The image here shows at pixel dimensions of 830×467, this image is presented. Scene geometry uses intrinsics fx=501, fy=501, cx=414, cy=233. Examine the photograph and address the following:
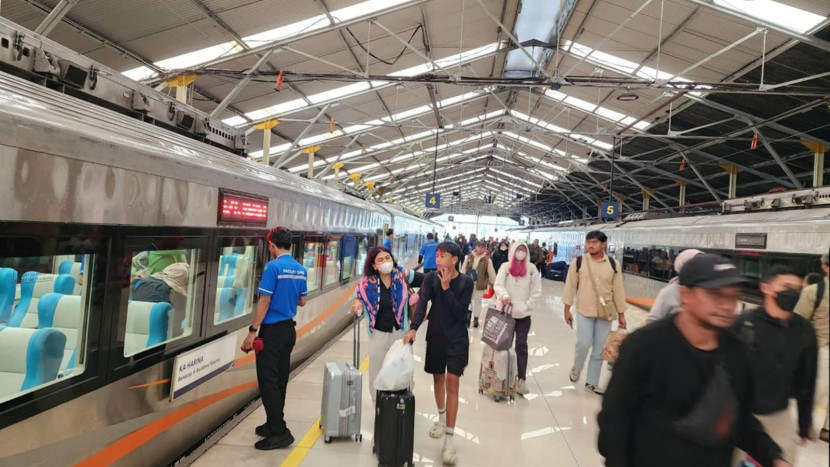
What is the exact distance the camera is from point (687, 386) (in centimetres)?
167

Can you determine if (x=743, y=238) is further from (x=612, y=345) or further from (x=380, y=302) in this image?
(x=380, y=302)

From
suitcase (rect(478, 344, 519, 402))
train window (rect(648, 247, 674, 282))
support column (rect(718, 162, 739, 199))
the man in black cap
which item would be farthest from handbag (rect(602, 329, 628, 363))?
support column (rect(718, 162, 739, 199))

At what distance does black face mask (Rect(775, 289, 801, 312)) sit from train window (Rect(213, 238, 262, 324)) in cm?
398

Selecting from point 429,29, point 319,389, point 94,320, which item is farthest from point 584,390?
point 429,29

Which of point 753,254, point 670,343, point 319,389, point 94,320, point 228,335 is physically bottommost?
point 319,389

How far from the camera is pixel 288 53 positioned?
11.1m

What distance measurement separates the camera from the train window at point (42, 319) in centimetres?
253

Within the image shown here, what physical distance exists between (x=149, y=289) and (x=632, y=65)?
512 inches

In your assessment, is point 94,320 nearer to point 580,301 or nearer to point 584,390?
point 580,301

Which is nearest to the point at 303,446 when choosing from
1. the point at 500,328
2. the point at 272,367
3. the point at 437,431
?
the point at 272,367

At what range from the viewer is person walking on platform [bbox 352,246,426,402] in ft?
14.2

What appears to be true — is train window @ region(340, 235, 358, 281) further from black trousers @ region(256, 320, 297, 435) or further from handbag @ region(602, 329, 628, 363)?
handbag @ region(602, 329, 628, 363)

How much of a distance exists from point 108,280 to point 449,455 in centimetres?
270

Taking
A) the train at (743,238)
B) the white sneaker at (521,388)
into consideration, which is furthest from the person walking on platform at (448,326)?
the train at (743,238)
